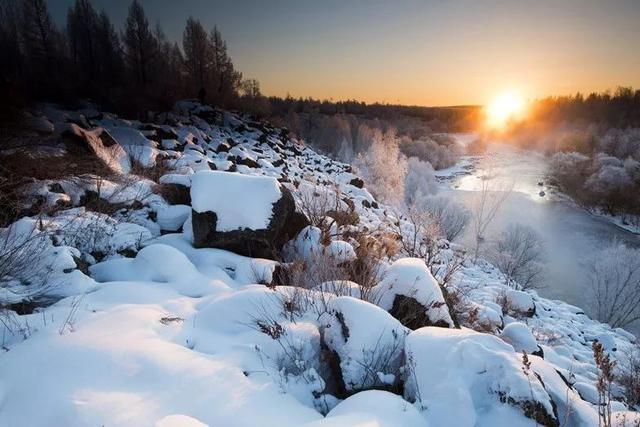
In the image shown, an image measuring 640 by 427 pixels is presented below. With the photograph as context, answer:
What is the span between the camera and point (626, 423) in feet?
8.35

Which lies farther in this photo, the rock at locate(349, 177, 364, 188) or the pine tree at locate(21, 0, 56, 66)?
the pine tree at locate(21, 0, 56, 66)

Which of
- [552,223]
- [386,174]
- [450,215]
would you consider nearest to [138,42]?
[386,174]

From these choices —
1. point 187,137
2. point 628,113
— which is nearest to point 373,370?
point 187,137

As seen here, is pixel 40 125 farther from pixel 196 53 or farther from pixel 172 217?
pixel 196 53

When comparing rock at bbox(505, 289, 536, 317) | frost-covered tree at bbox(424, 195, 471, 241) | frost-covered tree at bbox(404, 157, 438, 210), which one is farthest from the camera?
frost-covered tree at bbox(404, 157, 438, 210)

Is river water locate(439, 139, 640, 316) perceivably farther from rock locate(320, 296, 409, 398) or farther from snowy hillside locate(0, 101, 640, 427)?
rock locate(320, 296, 409, 398)

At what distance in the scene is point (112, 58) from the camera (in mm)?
35594

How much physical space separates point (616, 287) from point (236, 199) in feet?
55.0

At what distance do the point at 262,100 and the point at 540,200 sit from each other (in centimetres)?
2957

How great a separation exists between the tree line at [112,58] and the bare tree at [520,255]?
79.7ft

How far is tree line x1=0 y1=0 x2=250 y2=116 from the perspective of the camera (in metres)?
28.6

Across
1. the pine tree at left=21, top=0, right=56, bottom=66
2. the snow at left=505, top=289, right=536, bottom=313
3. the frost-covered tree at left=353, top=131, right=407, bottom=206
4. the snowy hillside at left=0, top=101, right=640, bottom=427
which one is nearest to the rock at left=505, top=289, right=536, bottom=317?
the snow at left=505, top=289, right=536, bottom=313

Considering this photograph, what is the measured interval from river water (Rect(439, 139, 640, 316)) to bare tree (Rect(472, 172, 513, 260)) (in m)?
0.27

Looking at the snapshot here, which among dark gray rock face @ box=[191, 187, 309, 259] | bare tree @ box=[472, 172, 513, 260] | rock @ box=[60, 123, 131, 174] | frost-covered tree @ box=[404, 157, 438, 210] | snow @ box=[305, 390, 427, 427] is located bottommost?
bare tree @ box=[472, 172, 513, 260]
